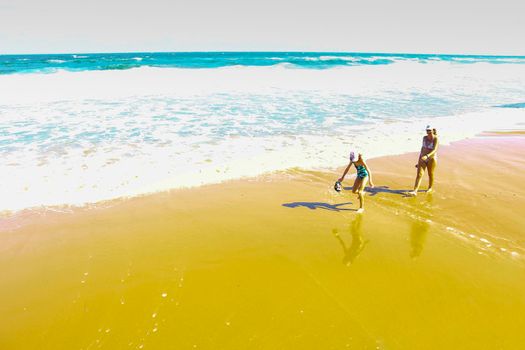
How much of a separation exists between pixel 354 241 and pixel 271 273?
168 cm

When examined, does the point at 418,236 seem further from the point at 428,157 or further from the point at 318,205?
the point at 428,157

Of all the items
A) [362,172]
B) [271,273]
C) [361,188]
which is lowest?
[271,273]

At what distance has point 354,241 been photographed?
18.3 ft

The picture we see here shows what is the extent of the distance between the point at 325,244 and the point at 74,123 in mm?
13063

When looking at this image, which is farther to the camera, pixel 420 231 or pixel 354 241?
pixel 420 231

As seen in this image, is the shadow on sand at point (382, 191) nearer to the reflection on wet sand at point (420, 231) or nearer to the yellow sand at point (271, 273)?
the yellow sand at point (271, 273)

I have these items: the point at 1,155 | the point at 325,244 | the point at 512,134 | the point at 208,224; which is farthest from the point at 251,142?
the point at 512,134

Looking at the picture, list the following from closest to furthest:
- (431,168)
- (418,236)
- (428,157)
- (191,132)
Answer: (418,236) < (428,157) < (431,168) < (191,132)

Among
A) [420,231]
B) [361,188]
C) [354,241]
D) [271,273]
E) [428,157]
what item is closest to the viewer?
[271,273]

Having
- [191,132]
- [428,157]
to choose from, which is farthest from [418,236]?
[191,132]

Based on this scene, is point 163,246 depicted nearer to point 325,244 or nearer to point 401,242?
point 325,244

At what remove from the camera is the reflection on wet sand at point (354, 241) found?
512 centimetres

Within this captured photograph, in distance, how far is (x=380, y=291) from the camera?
14.3ft

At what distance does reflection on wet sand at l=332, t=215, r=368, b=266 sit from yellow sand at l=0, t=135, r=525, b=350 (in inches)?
1.2
